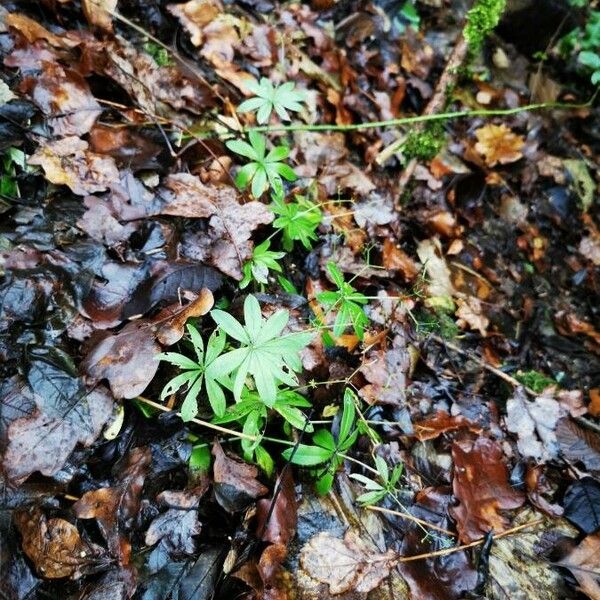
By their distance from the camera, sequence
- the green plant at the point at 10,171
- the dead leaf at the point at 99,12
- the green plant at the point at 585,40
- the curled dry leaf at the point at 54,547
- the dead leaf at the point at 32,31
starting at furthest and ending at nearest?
the green plant at the point at 585,40 → the dead leaf at the point at 99,12 → the dead leaf at the point at 32,31 → the green plant at the point at 10,171 → the curled dry leaf at the point at 54,547

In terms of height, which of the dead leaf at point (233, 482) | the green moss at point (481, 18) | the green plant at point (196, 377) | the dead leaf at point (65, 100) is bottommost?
the dead leaf at point (233, 482)

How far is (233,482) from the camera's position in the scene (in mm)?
1819

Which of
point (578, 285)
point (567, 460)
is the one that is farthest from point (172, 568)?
point (578, 285)

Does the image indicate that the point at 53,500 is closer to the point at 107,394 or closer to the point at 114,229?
the point at 107,394

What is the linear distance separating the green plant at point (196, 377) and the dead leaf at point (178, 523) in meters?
0.33

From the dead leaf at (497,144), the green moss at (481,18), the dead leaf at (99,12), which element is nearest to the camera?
the dead leaf at (99,12)

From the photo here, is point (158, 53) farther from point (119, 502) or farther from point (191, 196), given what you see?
point (119, 502)

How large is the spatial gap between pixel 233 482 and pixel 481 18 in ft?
11.0

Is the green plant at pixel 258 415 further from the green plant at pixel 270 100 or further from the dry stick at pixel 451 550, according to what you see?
the green plant at pixel 270 100

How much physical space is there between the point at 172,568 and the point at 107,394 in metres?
0.66

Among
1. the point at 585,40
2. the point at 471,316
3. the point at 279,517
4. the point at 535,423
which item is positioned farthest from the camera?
the point at 585,40

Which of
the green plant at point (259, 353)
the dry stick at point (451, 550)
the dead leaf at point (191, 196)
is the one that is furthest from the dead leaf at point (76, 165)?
the dry stick at point (451, 550)

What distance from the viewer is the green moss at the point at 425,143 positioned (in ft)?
11.5

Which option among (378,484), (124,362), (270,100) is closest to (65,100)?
(270,100)
